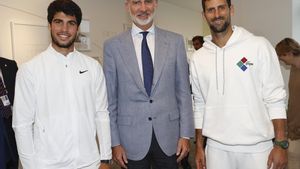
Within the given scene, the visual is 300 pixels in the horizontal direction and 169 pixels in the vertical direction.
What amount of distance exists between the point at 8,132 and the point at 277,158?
1.55m

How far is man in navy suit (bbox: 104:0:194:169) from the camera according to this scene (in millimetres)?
1922

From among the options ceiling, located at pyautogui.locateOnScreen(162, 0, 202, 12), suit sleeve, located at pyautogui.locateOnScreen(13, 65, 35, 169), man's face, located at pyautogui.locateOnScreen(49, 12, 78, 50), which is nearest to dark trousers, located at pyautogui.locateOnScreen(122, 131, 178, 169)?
suit sleeve, located at pyautogui.locateOnScreen(13, 65, 35, 169)

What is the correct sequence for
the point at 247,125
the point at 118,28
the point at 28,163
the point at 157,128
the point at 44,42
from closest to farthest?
the point at 28,163, the point at 247,125, the point at 157,128, the point at 44,42, the point at 118,28

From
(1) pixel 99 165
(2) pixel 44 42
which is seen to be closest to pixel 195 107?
(1) pixel 99 165

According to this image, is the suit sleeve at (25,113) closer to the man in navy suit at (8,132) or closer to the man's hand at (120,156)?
the man in navy suit at (8,132)

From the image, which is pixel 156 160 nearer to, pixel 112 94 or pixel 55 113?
pixel 112 94

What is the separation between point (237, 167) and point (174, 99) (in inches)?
21.5

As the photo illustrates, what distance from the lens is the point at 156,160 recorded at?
198 centimetres

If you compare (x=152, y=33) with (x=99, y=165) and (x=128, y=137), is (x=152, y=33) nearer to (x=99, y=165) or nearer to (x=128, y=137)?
(x=128, y=137)

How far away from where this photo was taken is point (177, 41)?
2.00 m

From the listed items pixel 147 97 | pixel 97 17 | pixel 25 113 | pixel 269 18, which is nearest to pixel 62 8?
pixel 25 113

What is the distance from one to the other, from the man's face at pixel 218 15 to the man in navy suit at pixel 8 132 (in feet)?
4.21

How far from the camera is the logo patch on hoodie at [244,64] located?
1755mm

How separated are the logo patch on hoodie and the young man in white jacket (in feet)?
2.63
